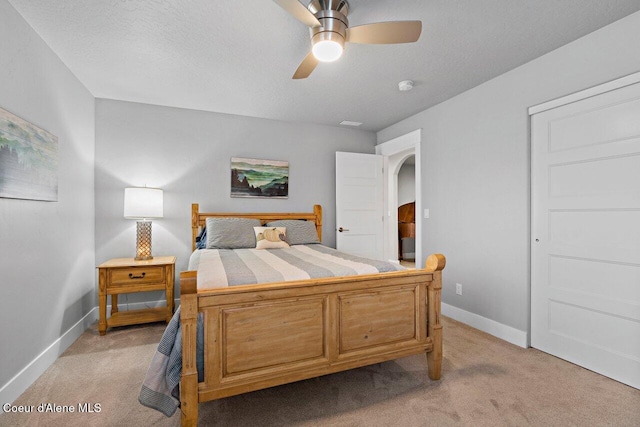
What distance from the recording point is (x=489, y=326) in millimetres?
2854

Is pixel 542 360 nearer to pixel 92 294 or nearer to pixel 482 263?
pixel 482 263

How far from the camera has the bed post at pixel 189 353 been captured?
1.42 meters

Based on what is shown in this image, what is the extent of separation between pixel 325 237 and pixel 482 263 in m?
2.05

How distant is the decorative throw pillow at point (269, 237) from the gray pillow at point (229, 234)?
83mm

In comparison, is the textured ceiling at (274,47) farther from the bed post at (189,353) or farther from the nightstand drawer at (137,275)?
the nightstand drawer at (137,275)

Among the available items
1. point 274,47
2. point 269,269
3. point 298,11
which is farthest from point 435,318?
point 274,47

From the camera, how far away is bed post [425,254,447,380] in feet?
6.58

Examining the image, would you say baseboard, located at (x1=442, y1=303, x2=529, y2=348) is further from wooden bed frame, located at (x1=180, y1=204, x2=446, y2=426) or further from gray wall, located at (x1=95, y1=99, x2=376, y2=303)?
gray wall, located at (x1=95, y1=99, x2=376, y2=303)

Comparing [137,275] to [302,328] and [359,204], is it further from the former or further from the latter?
[359,204]

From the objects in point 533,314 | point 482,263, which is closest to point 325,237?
point 482,263

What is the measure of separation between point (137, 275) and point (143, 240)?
447 mm

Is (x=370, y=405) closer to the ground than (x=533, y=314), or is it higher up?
closer to the ground

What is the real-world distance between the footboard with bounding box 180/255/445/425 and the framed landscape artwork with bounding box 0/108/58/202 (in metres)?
1.40

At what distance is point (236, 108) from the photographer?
3.63 meters
